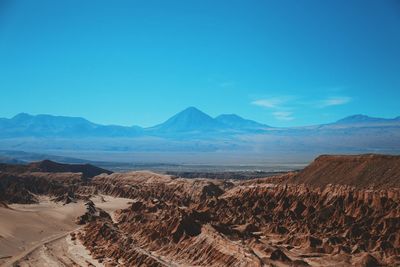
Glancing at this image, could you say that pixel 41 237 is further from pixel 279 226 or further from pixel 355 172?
pixel 355 172

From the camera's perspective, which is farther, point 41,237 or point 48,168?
point 48,168

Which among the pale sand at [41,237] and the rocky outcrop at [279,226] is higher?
the rocky outcrop at [279,226]

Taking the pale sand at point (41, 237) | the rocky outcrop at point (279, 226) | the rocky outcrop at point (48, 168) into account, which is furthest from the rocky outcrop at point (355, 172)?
the rocky outcrop at point (48, 168)

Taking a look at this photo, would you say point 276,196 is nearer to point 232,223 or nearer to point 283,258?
point 232,223

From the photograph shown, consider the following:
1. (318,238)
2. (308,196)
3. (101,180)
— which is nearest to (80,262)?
(318,238)

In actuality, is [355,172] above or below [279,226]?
above

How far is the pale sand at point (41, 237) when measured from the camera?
149 ft

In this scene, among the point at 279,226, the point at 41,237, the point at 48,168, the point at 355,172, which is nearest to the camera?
the point at 279,226

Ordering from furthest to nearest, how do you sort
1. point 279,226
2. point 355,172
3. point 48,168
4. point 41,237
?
1. point 48,168
2. point 355,172
3. point 41,237
4. point 279,226

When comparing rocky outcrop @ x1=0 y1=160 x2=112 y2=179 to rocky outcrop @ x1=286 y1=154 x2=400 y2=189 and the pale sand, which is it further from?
rocky outcrop @ x1=286 y1=154 x2=400 y2=189

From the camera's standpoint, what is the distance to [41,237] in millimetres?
56719

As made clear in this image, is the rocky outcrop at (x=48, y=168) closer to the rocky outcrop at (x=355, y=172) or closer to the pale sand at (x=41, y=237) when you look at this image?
the pale sand at (x=41, y=237)

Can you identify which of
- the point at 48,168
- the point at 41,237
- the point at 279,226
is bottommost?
the point at 41,237

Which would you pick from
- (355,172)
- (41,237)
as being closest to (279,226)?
(355,172)
